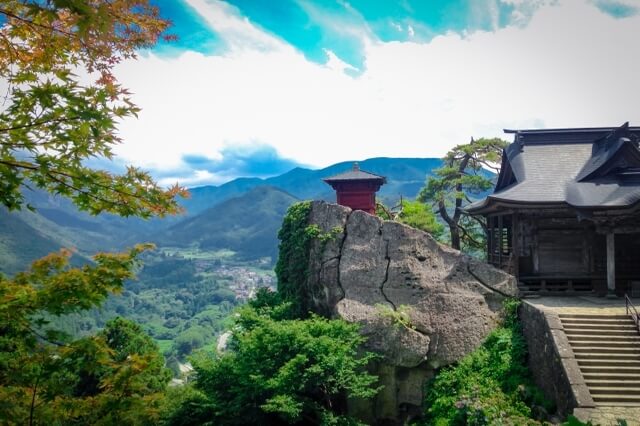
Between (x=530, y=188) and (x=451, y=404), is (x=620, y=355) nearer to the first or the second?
(x=451, y=404)

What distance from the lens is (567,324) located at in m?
11.3

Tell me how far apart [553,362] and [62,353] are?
1132cm

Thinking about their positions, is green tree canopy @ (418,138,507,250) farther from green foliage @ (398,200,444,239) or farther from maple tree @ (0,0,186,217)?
maple tree @ (0,0,186,217)

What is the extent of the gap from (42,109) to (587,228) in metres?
17.6

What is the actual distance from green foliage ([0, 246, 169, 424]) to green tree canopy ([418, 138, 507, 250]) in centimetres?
2124

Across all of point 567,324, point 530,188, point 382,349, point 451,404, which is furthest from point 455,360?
point 530,188

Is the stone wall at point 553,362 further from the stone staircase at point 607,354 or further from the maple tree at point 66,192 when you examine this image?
the maple tree at point 66,192

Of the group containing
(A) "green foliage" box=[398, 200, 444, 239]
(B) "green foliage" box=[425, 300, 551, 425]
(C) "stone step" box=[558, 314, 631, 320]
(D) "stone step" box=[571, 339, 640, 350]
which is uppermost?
(A) "green foliage" box=[398, 200, 444, 239]

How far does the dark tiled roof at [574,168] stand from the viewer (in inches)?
552

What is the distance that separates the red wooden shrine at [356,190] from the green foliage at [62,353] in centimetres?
1461

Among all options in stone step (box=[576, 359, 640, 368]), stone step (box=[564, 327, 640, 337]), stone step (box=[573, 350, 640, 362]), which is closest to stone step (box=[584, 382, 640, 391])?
stone step (box=[576, 359, 640, 368])

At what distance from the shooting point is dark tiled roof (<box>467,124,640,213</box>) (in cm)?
1403

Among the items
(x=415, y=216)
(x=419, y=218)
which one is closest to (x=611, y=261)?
(x=419, y=218)

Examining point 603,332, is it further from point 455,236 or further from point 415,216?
point 455,236
